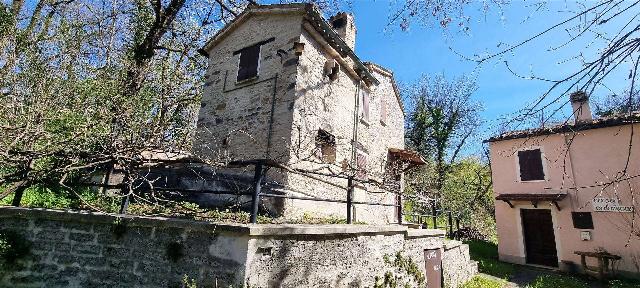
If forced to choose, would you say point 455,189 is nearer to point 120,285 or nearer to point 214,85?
→ point 214,85

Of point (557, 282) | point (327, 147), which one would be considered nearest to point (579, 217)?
point (557, 282)

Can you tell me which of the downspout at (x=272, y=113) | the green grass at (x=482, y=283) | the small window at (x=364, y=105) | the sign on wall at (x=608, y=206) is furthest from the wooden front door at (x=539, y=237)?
the downspout at (x=272, y=113)

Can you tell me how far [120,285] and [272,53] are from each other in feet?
24.5

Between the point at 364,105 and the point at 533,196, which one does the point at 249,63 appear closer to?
the point at 364,105

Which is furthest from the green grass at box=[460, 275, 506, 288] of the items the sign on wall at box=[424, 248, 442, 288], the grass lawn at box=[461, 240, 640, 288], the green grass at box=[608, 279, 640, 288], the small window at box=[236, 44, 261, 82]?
the small window at box=[236, 44, 261, 82]

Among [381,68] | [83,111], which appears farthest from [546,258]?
[83,111]

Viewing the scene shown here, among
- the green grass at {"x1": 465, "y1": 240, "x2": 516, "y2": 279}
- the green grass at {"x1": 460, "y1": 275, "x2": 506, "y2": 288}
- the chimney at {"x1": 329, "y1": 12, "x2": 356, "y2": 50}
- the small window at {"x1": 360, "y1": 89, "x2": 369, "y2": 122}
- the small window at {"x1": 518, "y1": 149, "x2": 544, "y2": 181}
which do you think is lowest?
the green grass at {"x1": 460, "y1": 275, "x2": 506, "y2": 288}

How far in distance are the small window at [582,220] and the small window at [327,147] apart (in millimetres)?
10035

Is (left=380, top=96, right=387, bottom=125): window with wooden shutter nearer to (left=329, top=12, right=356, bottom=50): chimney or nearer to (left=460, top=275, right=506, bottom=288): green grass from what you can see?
(left=329, top=12, right=356, bottom=50): chimney

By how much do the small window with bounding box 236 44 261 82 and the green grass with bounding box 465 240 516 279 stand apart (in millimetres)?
10881

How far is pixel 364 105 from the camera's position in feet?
42.6

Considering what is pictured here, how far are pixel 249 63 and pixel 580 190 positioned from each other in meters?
13.4

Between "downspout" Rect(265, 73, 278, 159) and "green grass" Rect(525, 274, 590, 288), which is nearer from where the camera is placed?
"downspout" Rect(265, 73, 278, 159)

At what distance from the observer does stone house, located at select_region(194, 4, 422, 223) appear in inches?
355
